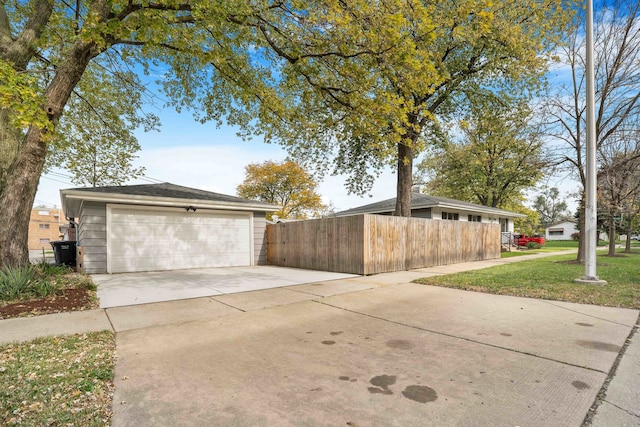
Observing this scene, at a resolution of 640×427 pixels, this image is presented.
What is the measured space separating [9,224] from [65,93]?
277 centimetres

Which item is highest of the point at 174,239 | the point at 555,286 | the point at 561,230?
the point at 174,239

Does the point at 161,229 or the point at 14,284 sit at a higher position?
the point at 161,229

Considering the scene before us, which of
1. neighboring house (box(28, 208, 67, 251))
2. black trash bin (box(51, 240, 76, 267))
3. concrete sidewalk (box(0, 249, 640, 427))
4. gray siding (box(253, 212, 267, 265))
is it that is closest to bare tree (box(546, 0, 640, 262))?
concrete sidewalk (box(0, 249, 640, 427))

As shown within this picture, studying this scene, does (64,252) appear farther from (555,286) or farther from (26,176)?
(555,286)

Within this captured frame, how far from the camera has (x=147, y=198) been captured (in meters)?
10.3

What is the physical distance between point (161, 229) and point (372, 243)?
715 centimetres

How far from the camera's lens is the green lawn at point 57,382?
6.91 feet

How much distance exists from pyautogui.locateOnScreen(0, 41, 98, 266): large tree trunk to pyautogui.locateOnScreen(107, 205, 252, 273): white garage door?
3753mm

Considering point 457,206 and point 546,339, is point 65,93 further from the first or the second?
point 457,206

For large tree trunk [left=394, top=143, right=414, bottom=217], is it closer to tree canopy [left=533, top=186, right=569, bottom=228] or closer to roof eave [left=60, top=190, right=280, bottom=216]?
roof eave [left=60, top=190, right=280, bottom=216]

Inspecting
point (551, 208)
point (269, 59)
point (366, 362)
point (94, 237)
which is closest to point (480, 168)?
point (269, 59)

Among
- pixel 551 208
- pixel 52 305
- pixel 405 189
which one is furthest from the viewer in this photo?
pixel 551 208

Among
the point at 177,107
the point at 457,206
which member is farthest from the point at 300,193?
the point at 177,107

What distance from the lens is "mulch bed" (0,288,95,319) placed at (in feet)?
15.9
